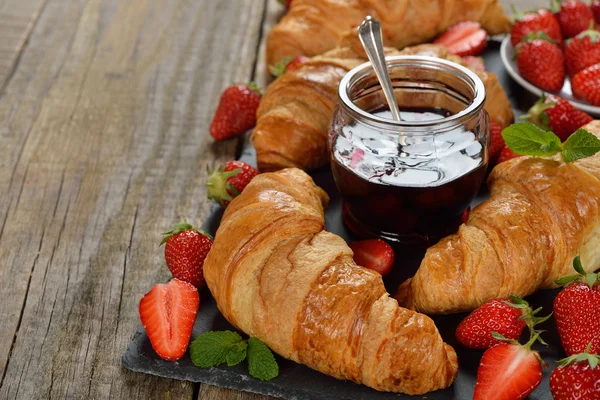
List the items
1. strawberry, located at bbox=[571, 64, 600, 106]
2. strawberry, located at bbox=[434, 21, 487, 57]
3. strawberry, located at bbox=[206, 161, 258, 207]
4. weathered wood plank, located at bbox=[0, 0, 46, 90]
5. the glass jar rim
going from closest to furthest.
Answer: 1. the glass jar rim
2. strawberry, located at bbox=[206, 161, 258, 207]
3. strawberry, located at bbox=[571, 64, 600, 106]
4. strawberry, located at bbox=[434, 21, 487, 57]
5. weathered wood plank, located at bbox=[0, 0, 46, 90]

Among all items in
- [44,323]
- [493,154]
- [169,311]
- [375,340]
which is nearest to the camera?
[375,340]

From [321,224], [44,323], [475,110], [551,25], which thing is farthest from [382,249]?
[551,25]

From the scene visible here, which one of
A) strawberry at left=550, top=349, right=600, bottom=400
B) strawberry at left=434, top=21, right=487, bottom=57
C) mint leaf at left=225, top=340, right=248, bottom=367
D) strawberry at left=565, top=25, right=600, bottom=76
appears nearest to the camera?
strawberry at left=550, top=349, right=600, bottom=400

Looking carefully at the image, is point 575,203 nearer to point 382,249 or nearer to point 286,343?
point 382,249

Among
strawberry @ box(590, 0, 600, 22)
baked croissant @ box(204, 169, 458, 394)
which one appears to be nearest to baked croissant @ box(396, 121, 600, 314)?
baked croissant @ box(204, 169, 458, 394)

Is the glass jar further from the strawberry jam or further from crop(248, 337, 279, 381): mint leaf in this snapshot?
crop(248, 337, 279, 381): mint leaf

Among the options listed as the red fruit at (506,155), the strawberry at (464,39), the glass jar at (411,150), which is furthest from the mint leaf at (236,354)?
the strawberry at (464,39)

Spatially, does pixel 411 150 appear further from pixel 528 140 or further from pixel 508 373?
pixel 508 373
